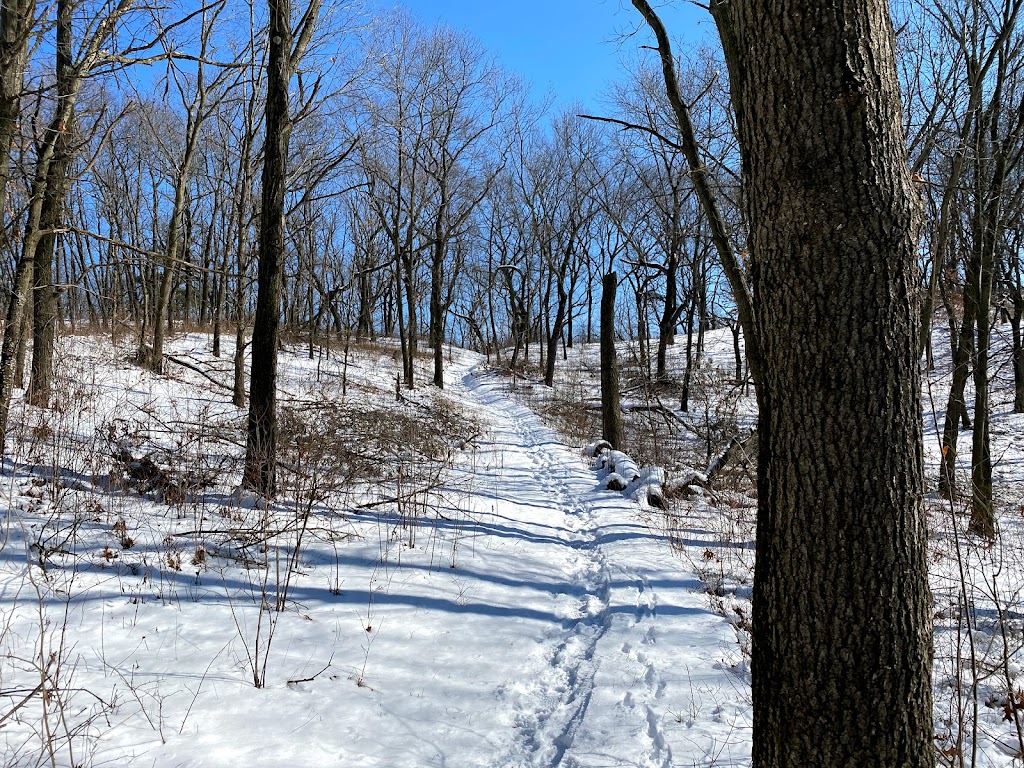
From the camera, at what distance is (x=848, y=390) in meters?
1.79

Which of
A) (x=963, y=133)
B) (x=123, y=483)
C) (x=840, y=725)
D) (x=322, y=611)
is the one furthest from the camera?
(x=963, y=133)

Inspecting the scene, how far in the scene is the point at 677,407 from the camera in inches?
866

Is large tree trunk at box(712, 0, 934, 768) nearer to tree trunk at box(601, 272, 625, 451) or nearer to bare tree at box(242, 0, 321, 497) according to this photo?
bare tree at box(242, 0, 321, 497)

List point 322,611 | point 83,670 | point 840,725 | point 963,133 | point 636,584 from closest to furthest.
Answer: point 840,725 → point 83,670 → point 322,611 → point 636,584 → point 963,133

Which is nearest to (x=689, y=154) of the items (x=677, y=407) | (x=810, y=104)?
(x=810, y=104)

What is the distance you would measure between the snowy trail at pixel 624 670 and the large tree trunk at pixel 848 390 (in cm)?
111

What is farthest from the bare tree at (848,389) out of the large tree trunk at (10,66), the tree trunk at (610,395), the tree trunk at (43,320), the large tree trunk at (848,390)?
the tree trunk at (610,395)

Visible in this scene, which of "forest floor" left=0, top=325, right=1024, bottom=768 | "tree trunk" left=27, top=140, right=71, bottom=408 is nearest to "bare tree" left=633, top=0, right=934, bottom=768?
"forest floor" left=0, top=325, right=1024, bottom=768

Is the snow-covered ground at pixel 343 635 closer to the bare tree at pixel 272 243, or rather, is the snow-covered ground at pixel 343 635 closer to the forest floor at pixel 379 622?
the forest floor at pixel 379 622

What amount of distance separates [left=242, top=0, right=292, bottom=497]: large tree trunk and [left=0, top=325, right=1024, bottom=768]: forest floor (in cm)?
89

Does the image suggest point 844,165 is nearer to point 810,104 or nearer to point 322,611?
point 810,104

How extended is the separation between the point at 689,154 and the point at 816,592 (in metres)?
6.09

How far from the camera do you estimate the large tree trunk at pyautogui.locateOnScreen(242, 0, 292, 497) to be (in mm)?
6242

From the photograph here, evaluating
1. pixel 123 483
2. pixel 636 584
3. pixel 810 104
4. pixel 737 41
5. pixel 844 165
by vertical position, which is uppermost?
pixel 737 41
